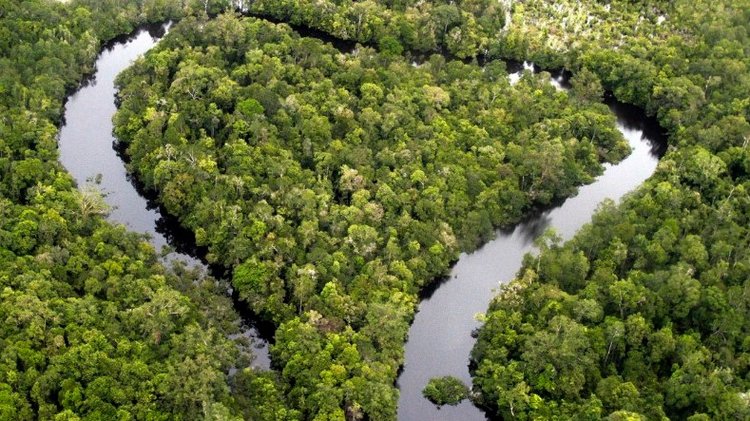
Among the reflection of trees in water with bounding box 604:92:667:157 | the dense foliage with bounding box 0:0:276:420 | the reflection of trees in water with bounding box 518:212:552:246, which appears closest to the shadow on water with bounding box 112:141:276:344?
the dense foliage with bounding box 0:0:276:420

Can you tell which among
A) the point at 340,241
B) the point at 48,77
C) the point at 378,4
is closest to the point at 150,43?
the point at 48,77

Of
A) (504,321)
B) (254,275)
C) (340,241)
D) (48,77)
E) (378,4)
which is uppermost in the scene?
(378,4)

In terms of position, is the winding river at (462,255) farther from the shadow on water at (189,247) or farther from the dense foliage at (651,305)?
the dense foliage at (651,305)

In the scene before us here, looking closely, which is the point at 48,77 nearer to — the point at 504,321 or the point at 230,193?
the point at 230,193

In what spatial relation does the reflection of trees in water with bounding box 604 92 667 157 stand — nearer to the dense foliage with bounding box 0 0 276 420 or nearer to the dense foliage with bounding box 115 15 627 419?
the dense foliage with bounding box 115 15 627 419

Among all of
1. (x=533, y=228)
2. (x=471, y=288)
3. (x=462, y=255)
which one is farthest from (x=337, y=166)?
(x=533, y=228)
